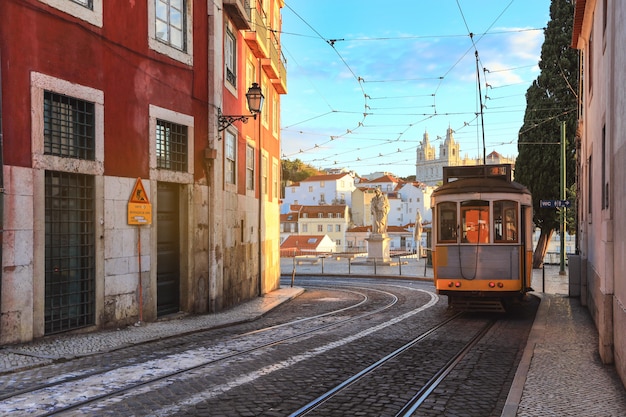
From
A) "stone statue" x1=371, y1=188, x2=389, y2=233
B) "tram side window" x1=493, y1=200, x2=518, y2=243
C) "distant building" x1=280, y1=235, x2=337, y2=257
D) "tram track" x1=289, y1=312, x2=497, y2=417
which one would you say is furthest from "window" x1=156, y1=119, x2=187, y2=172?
"distant building" x1=280, y1=235, x2=337, y2=257

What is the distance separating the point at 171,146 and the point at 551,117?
20.6 metres

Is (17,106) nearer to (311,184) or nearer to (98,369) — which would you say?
(98,369)

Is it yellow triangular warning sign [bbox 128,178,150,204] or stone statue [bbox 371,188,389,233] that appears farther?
stone statue [bbox 371,188,389,233]

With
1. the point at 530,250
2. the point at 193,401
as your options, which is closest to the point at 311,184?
the point at 530,250

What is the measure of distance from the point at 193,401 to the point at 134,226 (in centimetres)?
564

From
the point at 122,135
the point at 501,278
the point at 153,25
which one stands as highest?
the point at 153,25

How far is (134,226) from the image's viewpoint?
35.7ft

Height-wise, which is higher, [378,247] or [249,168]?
[249,168]

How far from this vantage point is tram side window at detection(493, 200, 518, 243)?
40.8 ft

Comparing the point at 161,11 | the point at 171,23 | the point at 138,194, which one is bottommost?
the point at 138,194

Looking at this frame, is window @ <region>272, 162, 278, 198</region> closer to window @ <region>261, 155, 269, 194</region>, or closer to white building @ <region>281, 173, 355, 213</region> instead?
window @ <region>261, 155, 269, 194</region>

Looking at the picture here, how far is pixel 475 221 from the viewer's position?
12578 millimetres

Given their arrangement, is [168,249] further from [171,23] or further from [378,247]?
[378,247]

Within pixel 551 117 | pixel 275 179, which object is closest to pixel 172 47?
pixel 275 179
